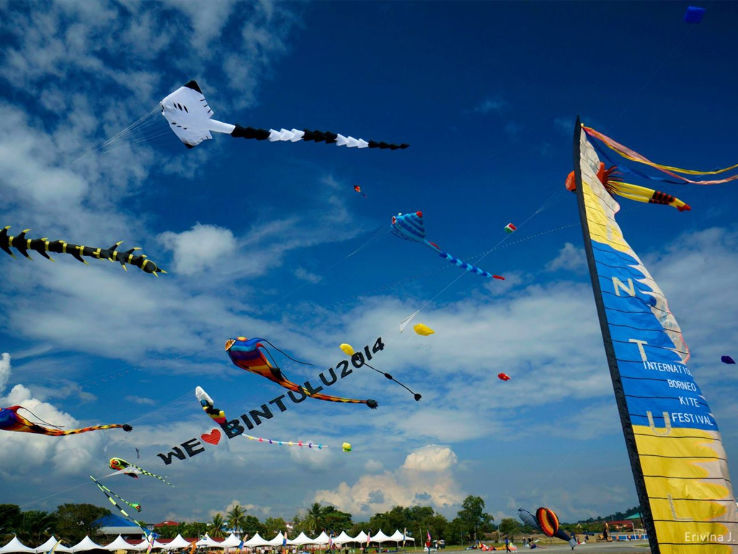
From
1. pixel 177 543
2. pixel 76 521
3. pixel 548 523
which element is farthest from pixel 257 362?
pixel 76 521

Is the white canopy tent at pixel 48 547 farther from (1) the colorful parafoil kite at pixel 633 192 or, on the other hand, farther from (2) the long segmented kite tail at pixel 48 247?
(1) the colorful parafoil kite at pixel 633 192

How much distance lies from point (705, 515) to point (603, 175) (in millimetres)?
9517

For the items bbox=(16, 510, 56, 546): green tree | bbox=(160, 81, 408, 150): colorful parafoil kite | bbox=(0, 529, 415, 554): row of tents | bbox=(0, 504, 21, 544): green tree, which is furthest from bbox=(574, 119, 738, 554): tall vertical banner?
bbox=(16, 510, 56, 546): green tree

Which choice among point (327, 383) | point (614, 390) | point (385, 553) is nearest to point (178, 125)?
point (327, 383)

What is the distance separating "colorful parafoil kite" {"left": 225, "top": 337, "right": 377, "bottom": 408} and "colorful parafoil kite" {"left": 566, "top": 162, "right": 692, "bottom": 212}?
9.78 metres

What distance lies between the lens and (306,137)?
11.5 m

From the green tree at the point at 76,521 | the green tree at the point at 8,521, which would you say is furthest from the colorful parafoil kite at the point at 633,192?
the green tree at the point at 76,521

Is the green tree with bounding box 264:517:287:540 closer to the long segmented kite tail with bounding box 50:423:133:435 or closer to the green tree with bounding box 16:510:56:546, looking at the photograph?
the green tree with bounding box 16:510:56:546

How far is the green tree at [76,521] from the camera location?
78.3m

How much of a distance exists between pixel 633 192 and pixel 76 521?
97.8 metres

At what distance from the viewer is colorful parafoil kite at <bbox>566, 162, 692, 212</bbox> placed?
1541 cm

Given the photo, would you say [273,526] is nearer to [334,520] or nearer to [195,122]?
[334,520]

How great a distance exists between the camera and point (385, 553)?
73.8m

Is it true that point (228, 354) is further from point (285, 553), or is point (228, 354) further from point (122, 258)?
point (285, 553)
